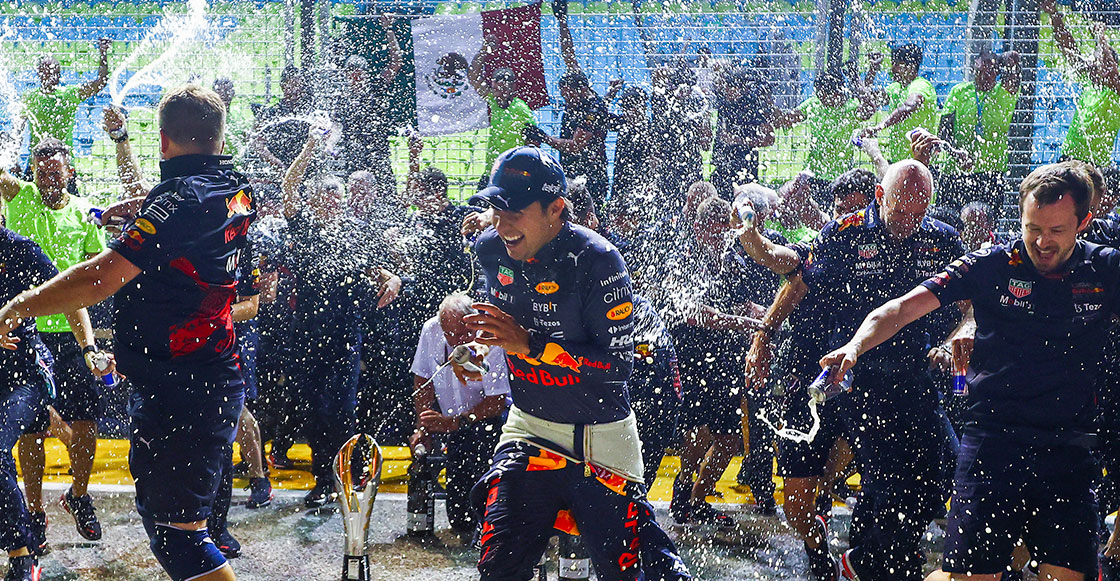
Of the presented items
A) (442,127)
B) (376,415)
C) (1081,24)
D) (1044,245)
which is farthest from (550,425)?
(1081,24)

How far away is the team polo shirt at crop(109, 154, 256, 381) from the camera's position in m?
4.06

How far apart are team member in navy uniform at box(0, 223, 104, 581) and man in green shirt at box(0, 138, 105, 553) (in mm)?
113

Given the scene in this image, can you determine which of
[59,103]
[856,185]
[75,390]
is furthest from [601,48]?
[75,390]

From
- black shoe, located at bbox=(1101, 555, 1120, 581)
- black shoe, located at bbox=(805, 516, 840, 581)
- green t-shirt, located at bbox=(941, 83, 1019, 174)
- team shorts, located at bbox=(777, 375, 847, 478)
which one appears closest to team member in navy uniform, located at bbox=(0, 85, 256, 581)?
team shorts, located at bbox=(777, 375, 847, 478)

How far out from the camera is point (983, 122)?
8.78 meters

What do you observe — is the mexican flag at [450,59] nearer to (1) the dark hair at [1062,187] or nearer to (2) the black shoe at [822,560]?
(2) the black shoe at [822,560]

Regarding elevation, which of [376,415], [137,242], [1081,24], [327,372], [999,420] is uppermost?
[1081,24]

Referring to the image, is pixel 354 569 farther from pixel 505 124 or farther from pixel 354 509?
pixel 505 124

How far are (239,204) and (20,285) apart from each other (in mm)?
1501

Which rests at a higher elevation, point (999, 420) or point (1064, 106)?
point (1064, 106)

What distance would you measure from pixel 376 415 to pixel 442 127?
258 centimetres

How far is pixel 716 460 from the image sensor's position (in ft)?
22.1

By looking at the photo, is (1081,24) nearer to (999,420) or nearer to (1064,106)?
(1064,106)

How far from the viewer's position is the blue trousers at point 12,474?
4891mm
